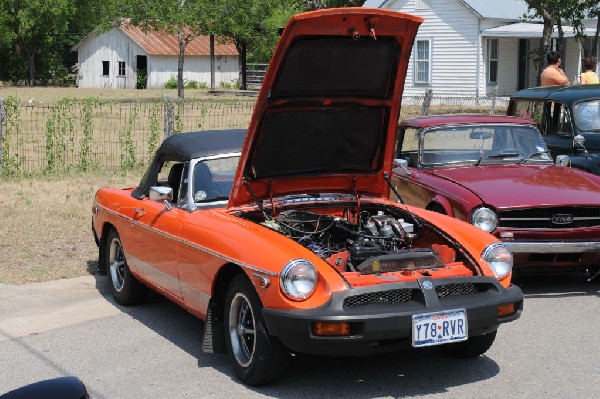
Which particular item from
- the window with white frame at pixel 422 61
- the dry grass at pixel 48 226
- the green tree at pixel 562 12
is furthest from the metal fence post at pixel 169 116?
the window with white frame at pixel 422 61

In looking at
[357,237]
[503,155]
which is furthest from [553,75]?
[357,237]

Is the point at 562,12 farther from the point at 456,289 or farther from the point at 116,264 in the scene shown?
the point at 456,289

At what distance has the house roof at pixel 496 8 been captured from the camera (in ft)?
118

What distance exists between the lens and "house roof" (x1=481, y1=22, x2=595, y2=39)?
Answer: 35031 millimetres

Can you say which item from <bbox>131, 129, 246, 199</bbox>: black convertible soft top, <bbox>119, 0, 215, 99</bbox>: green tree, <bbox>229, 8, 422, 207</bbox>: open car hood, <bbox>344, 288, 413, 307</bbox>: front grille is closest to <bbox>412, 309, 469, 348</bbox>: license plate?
<bbox>344, 288, 413, 307</bbox>: front grille

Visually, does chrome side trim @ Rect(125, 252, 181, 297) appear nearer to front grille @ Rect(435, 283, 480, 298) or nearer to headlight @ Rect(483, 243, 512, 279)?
front grille @ Rect(435, 283, 480, 298)

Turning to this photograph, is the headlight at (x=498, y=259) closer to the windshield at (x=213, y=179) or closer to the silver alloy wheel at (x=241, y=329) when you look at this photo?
the silver alloy wheel at (x=241, y=329)

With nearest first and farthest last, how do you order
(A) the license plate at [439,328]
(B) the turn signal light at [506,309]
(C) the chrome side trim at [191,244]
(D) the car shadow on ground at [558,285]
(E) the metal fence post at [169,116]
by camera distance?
(A) the license plate at [439,328] → (C) the chrome side trim at [191,244] → (B) the turn signal light at [506,309] → (D) the car shadow on ground at [558,285] → (E) the metal fence post at [169,116]

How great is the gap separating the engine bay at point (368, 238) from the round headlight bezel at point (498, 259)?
17 cm

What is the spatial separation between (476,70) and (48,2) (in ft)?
118

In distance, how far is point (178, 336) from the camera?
716 centimetres

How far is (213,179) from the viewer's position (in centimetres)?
730

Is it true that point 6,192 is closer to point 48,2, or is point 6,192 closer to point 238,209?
point 238,209

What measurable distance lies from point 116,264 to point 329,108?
2606mm
